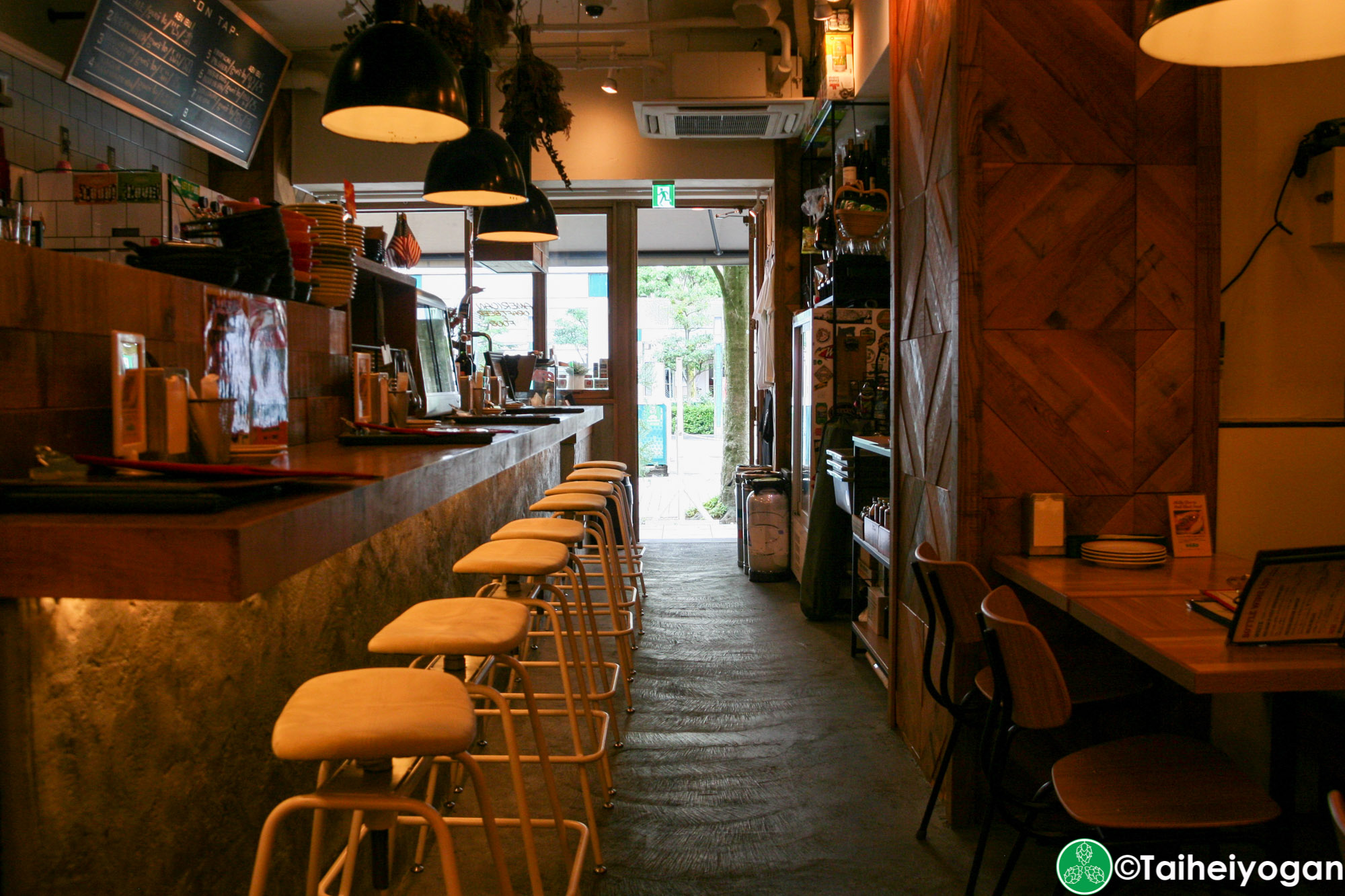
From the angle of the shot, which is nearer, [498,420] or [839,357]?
[498,420]

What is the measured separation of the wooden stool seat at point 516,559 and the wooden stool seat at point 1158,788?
4.15ft

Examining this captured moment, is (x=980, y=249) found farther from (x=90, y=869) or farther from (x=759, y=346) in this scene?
(x=759, y=346)

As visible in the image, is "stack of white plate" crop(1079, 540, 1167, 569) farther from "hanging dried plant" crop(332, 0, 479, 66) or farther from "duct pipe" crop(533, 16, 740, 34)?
"duct pipe" crop(533, 16, 740, 34)

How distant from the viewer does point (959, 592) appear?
229cm

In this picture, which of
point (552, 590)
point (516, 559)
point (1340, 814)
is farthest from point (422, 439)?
point (1340, 814)

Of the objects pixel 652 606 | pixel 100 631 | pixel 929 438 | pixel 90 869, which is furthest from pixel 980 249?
pixel 652 606

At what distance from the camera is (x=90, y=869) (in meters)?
1.25

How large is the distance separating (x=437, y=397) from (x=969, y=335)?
8.89 feet

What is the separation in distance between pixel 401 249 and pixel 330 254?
5.40 ft

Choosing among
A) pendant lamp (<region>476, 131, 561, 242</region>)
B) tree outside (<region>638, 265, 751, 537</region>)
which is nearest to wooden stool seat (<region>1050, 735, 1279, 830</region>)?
pendant lamp (<region>476, 131, 561, 242</region>)

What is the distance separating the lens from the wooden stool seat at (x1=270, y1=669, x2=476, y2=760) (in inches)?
46.2

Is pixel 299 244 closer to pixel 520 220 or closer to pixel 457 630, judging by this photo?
pixel 457 630

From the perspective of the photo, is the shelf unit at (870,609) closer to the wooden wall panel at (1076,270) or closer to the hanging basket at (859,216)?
the wooden wall panel at (1076,270)

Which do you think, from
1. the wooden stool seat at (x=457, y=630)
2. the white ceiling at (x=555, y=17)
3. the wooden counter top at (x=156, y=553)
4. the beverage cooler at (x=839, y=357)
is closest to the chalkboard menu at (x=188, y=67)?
the white ceiling at (x=555, y=17)
